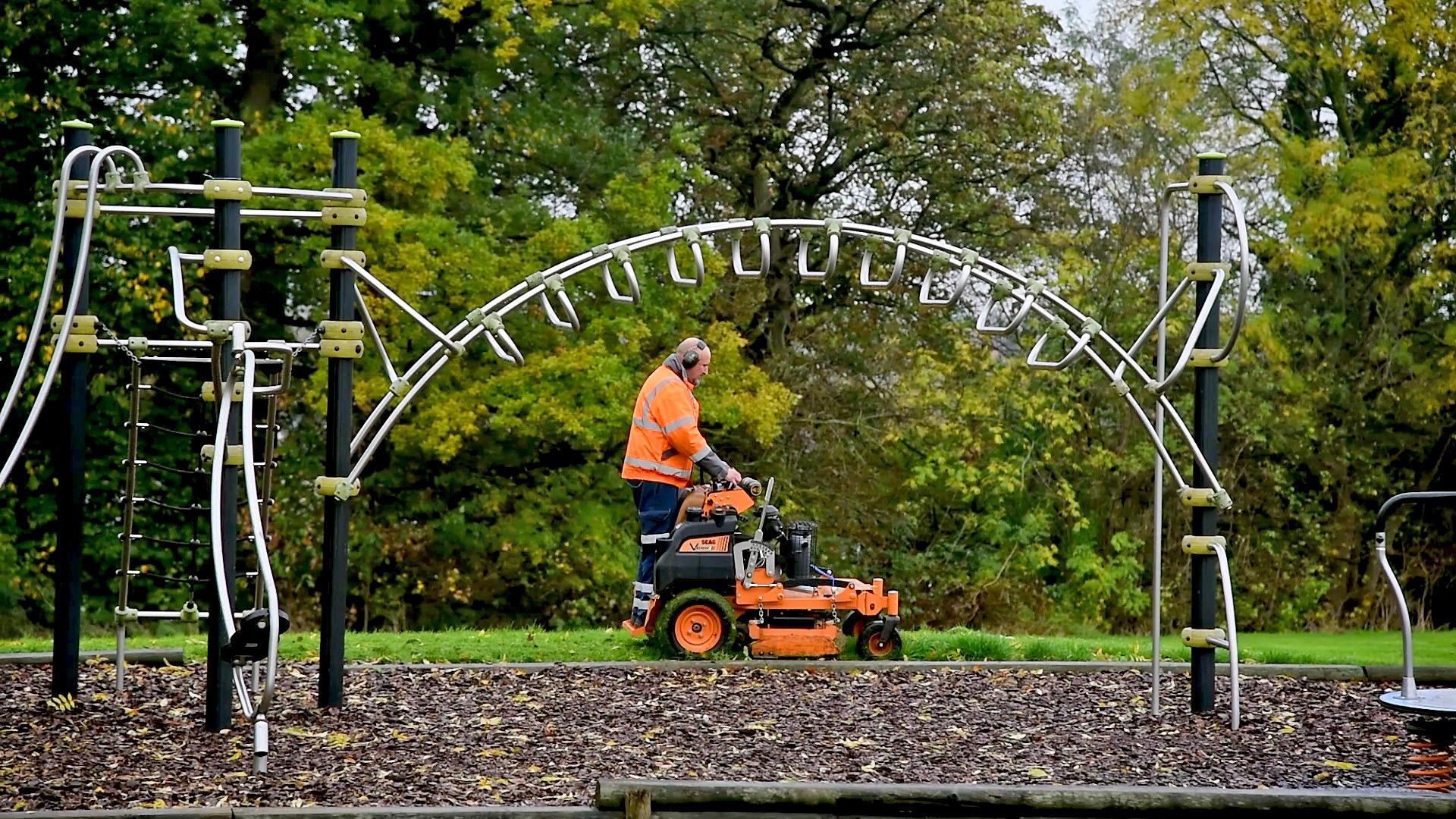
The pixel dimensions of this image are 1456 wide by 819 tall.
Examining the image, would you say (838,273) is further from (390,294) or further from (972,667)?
(390,294)

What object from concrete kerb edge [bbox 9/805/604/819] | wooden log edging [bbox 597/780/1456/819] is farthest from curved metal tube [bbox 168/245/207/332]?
wooden log edging [bbox 597/780/1456/819]

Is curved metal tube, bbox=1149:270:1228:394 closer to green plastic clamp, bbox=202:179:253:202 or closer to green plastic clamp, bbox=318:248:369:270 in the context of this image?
Answer: green plastic clamp, bbox=318:248:369:270

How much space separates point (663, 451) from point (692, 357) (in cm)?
53

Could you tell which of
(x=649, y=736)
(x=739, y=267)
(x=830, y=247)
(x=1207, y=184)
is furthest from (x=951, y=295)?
(x=649, y=736)

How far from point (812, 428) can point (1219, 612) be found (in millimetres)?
4110

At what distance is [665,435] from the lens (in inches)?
375

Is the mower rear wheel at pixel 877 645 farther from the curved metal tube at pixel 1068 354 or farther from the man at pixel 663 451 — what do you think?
the curved metal tube at pixel 1068 354

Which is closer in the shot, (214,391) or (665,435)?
(214,391)

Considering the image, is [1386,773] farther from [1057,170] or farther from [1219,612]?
[1057,170]

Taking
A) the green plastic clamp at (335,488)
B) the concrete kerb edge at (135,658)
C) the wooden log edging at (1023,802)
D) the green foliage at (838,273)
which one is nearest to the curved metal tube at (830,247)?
the green plastic clamp at (335,488)

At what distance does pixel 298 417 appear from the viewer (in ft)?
54.0

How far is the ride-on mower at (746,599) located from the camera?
9.43 meters

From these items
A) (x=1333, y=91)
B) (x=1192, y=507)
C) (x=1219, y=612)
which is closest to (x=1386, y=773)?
(x=1192, y=507)

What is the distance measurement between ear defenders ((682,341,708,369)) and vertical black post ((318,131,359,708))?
7.70ft
